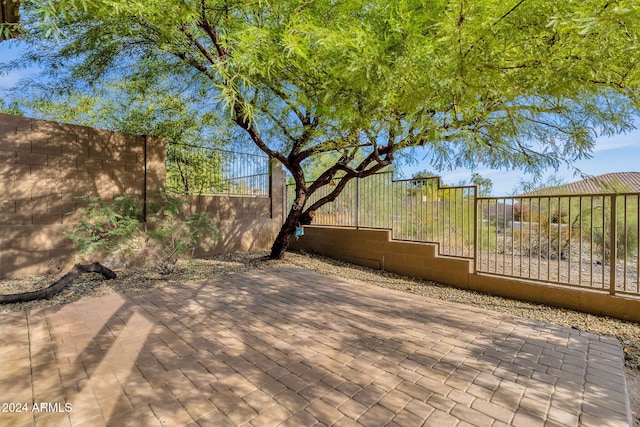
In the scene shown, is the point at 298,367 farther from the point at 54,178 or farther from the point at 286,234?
the point at 54,178

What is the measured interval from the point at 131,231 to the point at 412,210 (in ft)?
17.4

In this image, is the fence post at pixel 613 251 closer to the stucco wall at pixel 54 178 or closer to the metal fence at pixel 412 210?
the metal fence at pixel 412 210

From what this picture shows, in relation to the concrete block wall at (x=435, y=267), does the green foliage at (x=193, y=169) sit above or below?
above

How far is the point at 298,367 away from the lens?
8.05ft

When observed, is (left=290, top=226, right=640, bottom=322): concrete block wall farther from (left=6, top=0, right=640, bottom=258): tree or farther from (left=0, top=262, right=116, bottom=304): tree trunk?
(left=0, top=262, right=116, bottom=304): tree trunk

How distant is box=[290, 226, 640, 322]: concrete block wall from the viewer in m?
3.97

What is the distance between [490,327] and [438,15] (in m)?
3.26

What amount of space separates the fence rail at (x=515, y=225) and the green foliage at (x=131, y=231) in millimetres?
3859

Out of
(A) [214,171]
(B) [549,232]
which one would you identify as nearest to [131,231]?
(A) [214,171]

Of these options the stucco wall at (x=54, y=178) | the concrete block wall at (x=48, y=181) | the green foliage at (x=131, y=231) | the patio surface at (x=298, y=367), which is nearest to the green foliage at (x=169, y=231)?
the green foliage at (x=131, y=231)

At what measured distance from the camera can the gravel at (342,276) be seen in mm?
3396

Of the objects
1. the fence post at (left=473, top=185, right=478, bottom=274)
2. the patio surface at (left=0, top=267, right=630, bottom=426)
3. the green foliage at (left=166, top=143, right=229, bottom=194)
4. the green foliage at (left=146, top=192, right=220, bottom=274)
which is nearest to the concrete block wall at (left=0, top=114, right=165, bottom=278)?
the green foliage at (left=146, top=192, right=220, bottom=274)

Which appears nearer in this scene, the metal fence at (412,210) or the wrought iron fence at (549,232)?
the wrought iron fence at (549,232)

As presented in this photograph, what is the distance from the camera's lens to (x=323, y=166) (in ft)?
43.0
